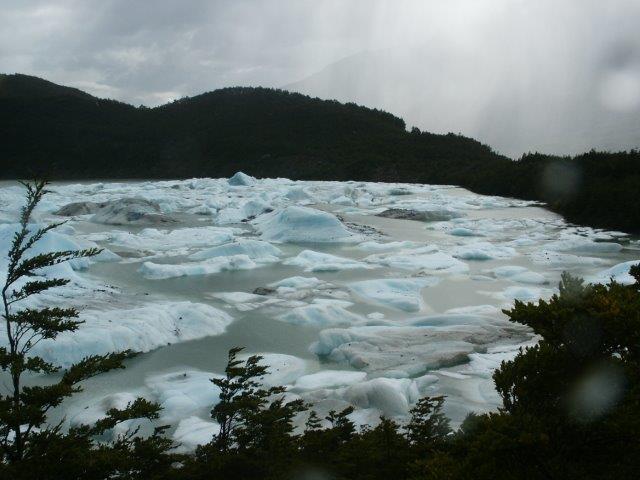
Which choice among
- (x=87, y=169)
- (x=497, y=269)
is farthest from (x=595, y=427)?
(x=87, y=169)

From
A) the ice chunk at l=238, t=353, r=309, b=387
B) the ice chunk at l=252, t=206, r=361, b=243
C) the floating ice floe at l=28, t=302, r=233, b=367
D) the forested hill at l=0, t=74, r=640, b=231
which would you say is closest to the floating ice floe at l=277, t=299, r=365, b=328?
the floating ice floe at l=28, t=302, r=233, b=367

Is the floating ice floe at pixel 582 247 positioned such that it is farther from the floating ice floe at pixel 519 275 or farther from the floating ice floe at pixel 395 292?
the floating ice floe at pixel 395 292

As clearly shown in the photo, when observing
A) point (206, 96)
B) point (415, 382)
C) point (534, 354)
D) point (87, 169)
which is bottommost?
point (415, 382)

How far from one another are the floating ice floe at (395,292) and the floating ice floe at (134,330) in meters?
2.92

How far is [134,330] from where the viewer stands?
321 inches

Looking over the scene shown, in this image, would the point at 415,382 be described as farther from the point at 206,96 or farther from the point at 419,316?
the point at 206,96

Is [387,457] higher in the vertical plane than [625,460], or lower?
lower

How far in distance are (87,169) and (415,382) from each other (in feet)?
210

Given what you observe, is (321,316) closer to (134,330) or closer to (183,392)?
(134,330)

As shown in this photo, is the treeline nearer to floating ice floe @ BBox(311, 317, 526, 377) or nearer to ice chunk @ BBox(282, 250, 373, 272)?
floating ice floe @ BBox(311, 317, 526, 377)

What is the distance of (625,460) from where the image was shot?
97.1 inches

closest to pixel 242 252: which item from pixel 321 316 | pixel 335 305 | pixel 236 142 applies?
pixel 335 305

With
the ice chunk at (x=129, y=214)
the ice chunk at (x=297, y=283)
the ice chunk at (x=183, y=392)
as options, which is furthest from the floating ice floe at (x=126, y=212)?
the ice chunk at (x=183, y=392)

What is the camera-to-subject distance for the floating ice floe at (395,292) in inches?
405
